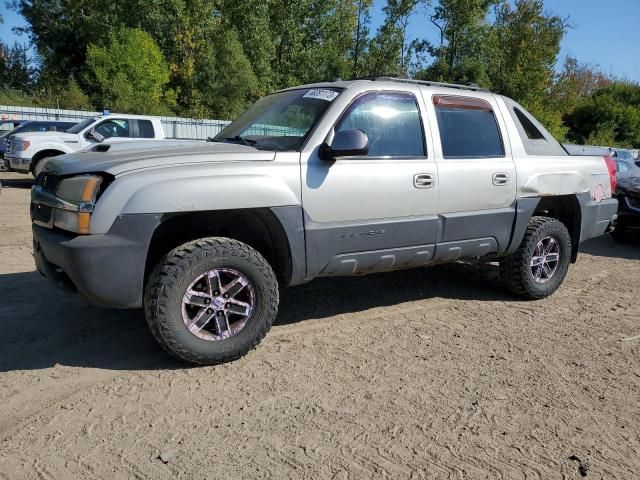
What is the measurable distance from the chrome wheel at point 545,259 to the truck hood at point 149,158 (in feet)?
9.52

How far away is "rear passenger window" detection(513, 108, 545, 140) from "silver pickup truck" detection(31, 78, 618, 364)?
21 mm

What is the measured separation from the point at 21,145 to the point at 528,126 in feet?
41.2

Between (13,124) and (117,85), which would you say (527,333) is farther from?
(117,85)

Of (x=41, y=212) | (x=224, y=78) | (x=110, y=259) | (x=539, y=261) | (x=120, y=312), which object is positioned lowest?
(x=120, y=312)

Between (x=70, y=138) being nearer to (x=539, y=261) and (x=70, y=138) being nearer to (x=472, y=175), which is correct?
(x=472, y=175)

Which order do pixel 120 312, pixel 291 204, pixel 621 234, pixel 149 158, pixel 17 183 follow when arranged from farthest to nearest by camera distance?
pixel 17 183 → pixel 621 234 → pixel 120 312 → pixel 291 204 → pixel 149 158

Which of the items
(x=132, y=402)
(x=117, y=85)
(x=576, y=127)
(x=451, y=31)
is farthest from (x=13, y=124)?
(x=576, y=127)

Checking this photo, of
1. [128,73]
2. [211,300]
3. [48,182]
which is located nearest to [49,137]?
[48,182]

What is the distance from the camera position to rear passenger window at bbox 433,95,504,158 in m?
4.46

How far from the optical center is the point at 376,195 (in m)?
3.98

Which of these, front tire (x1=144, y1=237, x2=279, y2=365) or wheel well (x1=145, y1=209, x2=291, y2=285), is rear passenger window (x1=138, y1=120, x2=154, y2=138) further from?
front tire (x1=144, y1=237, x2=279, y2=365)

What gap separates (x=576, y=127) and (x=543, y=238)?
1630 inches

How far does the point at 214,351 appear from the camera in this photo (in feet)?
11.5

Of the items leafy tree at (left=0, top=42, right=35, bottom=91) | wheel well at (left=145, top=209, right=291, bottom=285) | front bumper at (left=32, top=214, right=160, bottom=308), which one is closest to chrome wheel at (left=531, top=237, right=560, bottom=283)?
wheel well at (left=145, top=209, right=291, bottom=285)
